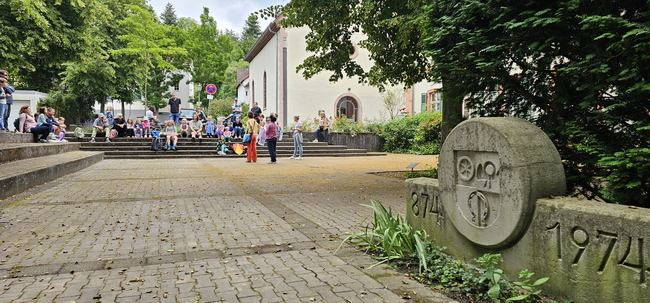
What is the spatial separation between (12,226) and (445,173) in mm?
5194

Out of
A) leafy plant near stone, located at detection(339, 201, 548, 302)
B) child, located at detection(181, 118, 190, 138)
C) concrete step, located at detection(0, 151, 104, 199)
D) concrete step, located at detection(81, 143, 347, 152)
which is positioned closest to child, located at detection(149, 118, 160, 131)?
child, located at detection(181, 118, 190, 138)

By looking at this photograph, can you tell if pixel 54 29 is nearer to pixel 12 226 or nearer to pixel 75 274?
pixel 12 226

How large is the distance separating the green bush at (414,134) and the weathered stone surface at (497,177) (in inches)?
734

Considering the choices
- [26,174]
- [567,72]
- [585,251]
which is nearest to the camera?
[585,251]

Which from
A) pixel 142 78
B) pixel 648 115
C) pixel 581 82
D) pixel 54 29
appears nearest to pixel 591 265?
pixel 648 115

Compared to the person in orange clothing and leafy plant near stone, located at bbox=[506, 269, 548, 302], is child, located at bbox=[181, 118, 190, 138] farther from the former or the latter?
leafy plant near stone, located at bbox=[506, 269, 548, 302]

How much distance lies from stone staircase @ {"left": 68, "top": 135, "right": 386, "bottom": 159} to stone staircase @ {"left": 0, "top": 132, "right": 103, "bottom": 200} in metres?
2.44

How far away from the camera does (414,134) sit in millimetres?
23734

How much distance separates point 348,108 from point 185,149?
1319cm

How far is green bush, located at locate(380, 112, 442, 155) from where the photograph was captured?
Answer: 2262 centimetres

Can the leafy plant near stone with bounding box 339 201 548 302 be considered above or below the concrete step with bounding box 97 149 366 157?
below

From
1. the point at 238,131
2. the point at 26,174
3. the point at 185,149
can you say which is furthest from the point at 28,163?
the point at 238,131

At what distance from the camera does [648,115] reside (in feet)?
10.6

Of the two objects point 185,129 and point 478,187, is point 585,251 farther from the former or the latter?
point 185,129
